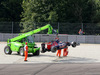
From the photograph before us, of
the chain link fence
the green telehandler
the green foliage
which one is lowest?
the green telehandler

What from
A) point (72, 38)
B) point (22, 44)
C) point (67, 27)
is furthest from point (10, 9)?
Answer: point (22, 44)

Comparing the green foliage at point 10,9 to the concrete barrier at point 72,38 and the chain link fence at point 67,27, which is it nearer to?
the chain link fence at point 67,27

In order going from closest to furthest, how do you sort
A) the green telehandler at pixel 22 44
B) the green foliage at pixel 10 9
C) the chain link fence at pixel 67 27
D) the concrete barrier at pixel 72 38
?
1. the green telehandler at pixel 22 44
2. the concrete barrier at pixel 72 38
3. the chain link fence at pixel 67 27
4. the green foliage at pixel 10 9

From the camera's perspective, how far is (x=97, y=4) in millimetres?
44719

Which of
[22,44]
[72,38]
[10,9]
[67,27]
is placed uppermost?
[10,9]

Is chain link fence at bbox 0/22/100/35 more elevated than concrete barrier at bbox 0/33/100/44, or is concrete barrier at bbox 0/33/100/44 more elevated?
chain link fence at bbox 0/22/100/35

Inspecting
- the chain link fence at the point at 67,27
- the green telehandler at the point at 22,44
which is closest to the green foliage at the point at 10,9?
the chain link fence at the point at 67,27

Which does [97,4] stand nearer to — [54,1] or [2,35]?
[54,1]

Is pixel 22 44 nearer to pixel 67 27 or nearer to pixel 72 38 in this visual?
pixel 72 38

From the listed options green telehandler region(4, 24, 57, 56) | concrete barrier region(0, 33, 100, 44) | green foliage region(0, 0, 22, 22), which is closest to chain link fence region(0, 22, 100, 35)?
concrete barrier region(0, 33, 100, 44)

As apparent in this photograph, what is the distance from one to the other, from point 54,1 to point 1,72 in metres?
32.4

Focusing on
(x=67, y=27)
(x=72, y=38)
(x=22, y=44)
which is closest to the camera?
(x=22, y=44)

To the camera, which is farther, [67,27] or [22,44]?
[67,27]

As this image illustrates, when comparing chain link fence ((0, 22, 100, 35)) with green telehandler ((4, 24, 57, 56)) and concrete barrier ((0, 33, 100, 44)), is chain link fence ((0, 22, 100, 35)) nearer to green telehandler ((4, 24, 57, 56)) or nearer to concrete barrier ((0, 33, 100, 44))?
concrete barrier ((0, 33, 100, 44))
